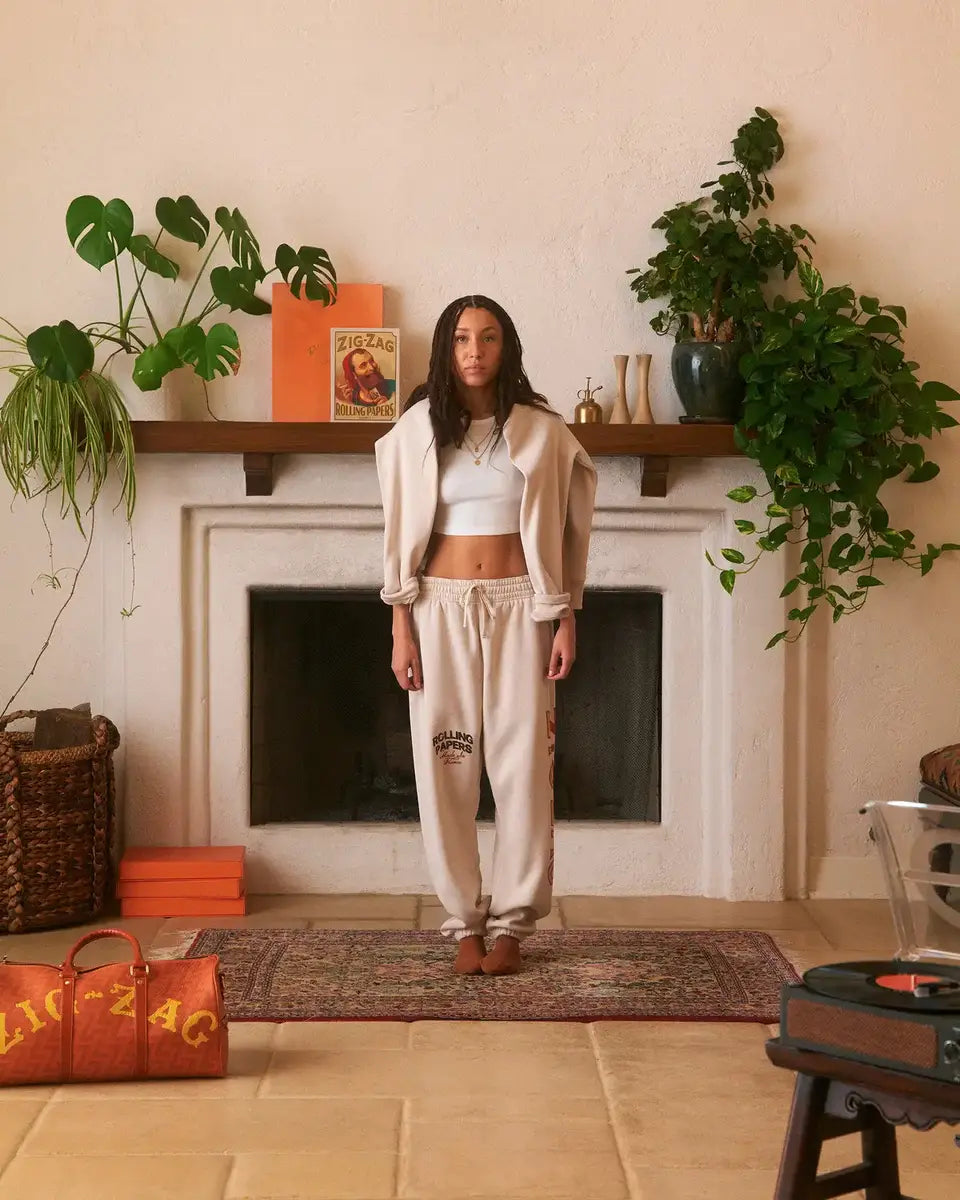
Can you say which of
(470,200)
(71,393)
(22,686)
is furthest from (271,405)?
(22,686)

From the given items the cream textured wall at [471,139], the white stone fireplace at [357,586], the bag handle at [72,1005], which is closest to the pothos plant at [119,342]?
the cream textured wall at [471,139]

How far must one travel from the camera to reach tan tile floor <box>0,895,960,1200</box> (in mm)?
2248

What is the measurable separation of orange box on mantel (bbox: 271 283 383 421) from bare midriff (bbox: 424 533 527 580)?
2.86 feet

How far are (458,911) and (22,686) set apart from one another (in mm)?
1551

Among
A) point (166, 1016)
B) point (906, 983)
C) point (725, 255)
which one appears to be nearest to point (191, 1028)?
point (166, 1016)

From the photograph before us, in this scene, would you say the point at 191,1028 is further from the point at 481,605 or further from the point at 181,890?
the point at 181,890

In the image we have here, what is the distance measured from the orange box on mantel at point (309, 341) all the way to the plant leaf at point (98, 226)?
46 cm

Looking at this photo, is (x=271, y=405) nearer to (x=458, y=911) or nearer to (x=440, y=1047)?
(x=458, y=911)

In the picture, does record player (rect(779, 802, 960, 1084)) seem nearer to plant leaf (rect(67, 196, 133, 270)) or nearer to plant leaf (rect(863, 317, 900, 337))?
plant leaf (rect(863, 317, 900, 337))

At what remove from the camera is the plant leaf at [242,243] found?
3.92 m

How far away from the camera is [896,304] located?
4133mm

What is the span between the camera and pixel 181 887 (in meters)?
3.93

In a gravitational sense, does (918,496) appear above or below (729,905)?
above

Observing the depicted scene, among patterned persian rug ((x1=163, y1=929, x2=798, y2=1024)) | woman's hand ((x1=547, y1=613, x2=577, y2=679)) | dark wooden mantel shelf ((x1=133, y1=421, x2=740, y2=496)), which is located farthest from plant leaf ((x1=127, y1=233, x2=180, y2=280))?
patterned persian rug ((x1=163, y1=929, x2=798, y2=1024))
